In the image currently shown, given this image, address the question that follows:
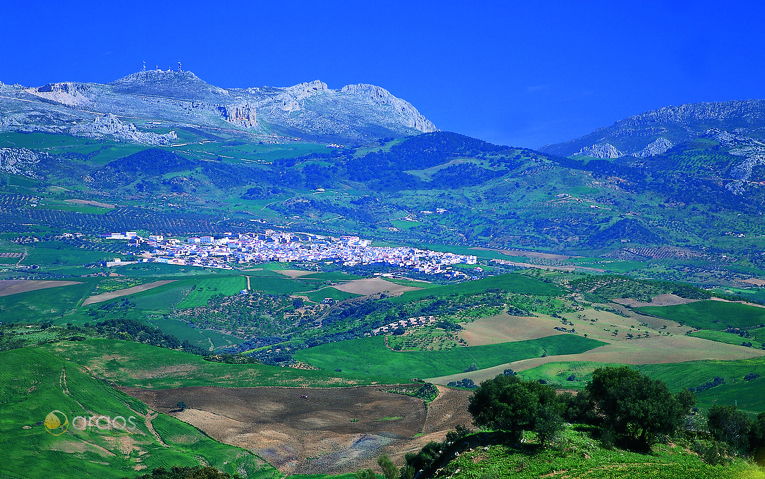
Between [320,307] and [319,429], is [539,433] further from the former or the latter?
[320,307]

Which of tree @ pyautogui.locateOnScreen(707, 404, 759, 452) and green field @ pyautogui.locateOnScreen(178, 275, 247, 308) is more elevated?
green field @ pyautogui.locateOnScreen(178, 275, 247, 308)

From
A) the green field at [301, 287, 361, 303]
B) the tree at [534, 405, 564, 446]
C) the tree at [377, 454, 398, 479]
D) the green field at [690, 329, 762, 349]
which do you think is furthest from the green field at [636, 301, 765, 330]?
the tree at [534, 405, 564, 446]

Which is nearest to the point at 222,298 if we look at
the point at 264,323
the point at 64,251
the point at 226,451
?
the point at 264,323

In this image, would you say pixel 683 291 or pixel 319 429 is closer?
pixel 319 429

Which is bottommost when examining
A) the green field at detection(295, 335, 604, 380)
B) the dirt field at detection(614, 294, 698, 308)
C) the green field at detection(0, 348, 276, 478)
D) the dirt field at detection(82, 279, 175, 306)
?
the green field at detection(0, 348, 276, 478)

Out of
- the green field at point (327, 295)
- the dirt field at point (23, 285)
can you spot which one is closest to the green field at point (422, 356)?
the green field at point (327, 295)

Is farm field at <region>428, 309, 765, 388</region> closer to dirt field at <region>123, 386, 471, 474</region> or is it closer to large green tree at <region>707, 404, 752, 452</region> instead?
dirt field at <region>123, 386, 471, 474</region>
